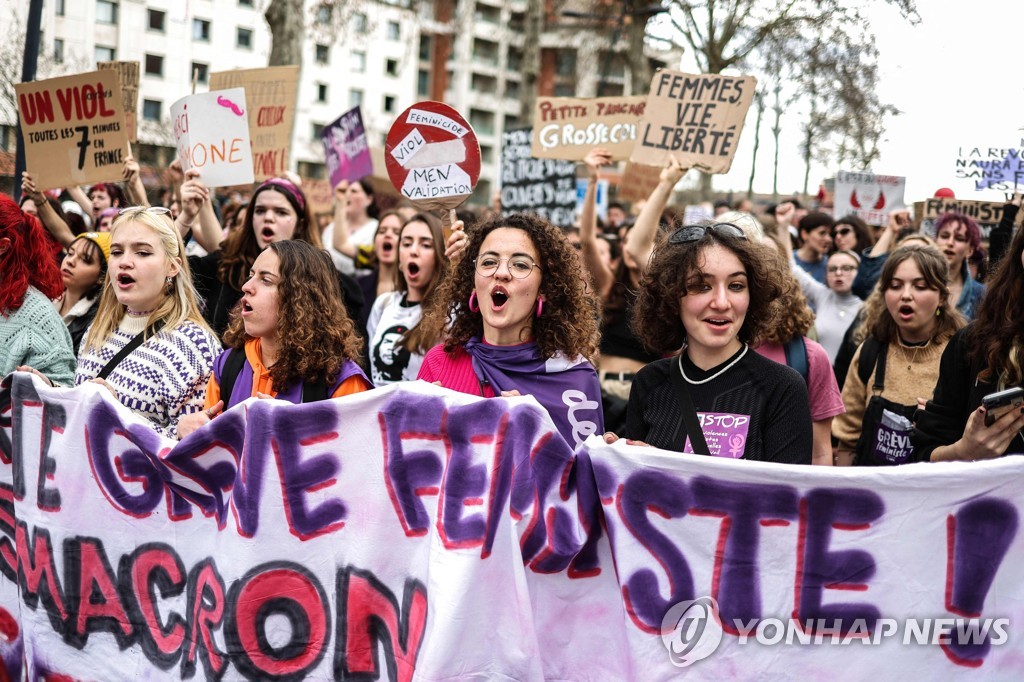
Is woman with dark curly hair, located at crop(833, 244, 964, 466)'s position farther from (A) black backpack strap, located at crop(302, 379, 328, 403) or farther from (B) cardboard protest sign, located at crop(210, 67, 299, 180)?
(B) cardboard protest sign, located at crop(210, 67, 299, 180)

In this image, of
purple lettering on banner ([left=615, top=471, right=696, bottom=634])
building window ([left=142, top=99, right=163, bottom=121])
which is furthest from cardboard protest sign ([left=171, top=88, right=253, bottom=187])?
building window ([left=142, top=99, right=163, bottom=121])

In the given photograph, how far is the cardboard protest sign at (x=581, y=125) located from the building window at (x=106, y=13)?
46585 millimetres

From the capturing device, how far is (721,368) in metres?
2.94

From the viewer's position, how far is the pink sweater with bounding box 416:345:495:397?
3371 mm

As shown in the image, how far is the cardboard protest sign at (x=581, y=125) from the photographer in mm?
7715

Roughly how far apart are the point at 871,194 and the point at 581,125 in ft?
8.42

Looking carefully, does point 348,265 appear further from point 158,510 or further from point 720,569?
point 720,569

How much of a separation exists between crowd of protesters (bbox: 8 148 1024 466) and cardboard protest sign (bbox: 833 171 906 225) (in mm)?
3138

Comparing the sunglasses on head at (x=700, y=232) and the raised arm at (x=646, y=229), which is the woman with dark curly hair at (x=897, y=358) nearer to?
the raised arm at (x=646, y=229)

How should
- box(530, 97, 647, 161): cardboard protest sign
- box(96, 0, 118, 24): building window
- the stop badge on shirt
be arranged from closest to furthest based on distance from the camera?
the stop badge on shirt, box(530, 97, 647, 161): cardboard protest sign, box(96, 0, 118, 24): building window

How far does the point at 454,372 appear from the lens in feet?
11.3

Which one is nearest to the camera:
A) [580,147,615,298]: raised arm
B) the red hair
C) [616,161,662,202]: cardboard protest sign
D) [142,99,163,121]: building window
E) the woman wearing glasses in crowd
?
the woman wearing glasses in crowd

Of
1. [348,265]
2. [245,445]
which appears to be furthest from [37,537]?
[348,265]

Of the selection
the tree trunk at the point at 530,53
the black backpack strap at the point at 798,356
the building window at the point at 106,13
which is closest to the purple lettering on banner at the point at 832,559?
the black backpack strap at the point at 798,356
